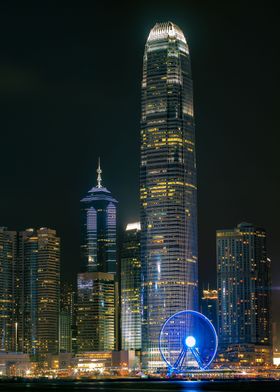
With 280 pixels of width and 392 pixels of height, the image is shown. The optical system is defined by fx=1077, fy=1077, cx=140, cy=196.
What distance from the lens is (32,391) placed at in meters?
125

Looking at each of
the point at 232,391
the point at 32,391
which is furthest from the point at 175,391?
the point at 32,391

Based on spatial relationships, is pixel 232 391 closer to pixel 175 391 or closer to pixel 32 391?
pixel 175 391

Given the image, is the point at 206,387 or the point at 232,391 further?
the point at 206,387

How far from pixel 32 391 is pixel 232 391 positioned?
76.0 feet

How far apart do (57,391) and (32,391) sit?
11.3 ft

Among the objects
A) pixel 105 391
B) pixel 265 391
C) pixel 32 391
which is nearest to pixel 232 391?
pixel 265 391

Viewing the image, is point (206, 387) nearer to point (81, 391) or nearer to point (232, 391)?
point (232, 391)

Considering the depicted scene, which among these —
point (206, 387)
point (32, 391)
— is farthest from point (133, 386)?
point (32, 391)

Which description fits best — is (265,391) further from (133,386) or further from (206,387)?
(133,386)

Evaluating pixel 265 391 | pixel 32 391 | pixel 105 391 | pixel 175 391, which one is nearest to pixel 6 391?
pixel 32 391

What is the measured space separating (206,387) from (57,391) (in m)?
20.9

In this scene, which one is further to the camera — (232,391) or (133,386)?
(133,386)

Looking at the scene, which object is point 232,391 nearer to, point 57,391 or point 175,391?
point 175,391

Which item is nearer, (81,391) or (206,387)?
(81,391)
